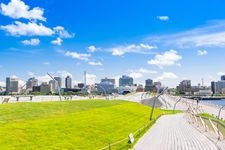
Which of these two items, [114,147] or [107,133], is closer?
[114,147]

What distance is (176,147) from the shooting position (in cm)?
3119

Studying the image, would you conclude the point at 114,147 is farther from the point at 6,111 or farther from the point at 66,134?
the point at 6,111

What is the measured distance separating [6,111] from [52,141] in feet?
25.5

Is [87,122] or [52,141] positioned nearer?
[52,141]

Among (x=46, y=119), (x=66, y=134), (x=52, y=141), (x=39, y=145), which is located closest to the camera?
(x=39, y=145)

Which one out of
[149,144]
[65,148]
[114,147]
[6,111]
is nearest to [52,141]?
[65,148]

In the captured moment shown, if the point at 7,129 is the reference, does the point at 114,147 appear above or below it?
below

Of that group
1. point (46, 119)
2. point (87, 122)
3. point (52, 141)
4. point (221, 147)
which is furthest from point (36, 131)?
point (221, 147)

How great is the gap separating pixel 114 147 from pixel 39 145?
23.6ft

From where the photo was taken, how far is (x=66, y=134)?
92.3 feet

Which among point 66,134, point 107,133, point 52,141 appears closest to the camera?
point 52,141

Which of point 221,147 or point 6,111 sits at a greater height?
point 6,111

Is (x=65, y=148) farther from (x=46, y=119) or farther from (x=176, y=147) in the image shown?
(x=176, y=147)

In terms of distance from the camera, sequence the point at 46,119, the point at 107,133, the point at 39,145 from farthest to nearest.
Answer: the point at 107,133, the point at 46,119, the point at 39,145
